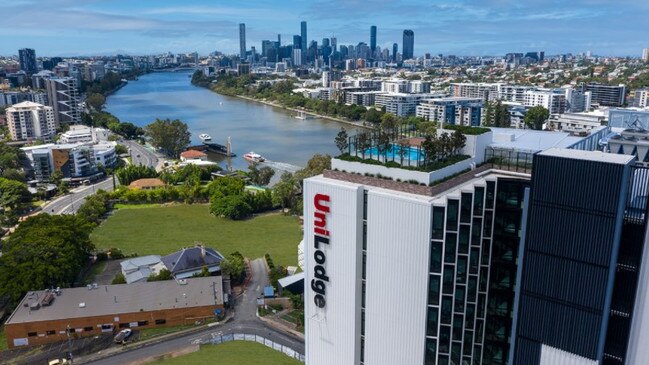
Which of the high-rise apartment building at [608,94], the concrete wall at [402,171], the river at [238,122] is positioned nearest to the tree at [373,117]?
the river at [238,122]

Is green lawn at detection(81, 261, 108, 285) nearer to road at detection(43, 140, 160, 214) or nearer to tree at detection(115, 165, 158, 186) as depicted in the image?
road at detection(43, 140, 160, 214)

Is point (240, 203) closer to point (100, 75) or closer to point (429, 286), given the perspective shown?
point (429, 286)

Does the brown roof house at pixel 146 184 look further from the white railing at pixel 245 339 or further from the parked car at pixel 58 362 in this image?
the white railing at pixel 245 339

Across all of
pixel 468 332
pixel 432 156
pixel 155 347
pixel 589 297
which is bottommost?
pixel 155 347

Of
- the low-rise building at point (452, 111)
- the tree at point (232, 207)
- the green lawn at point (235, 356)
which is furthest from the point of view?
the low-rise building at point (452, 111)

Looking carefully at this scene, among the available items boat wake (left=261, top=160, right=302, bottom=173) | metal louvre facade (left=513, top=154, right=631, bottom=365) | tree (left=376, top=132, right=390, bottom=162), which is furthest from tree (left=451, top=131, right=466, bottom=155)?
boat wake (left=261, top=160, right=302, bottom=173)

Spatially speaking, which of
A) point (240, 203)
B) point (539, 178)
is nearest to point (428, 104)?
point (240, 203)
